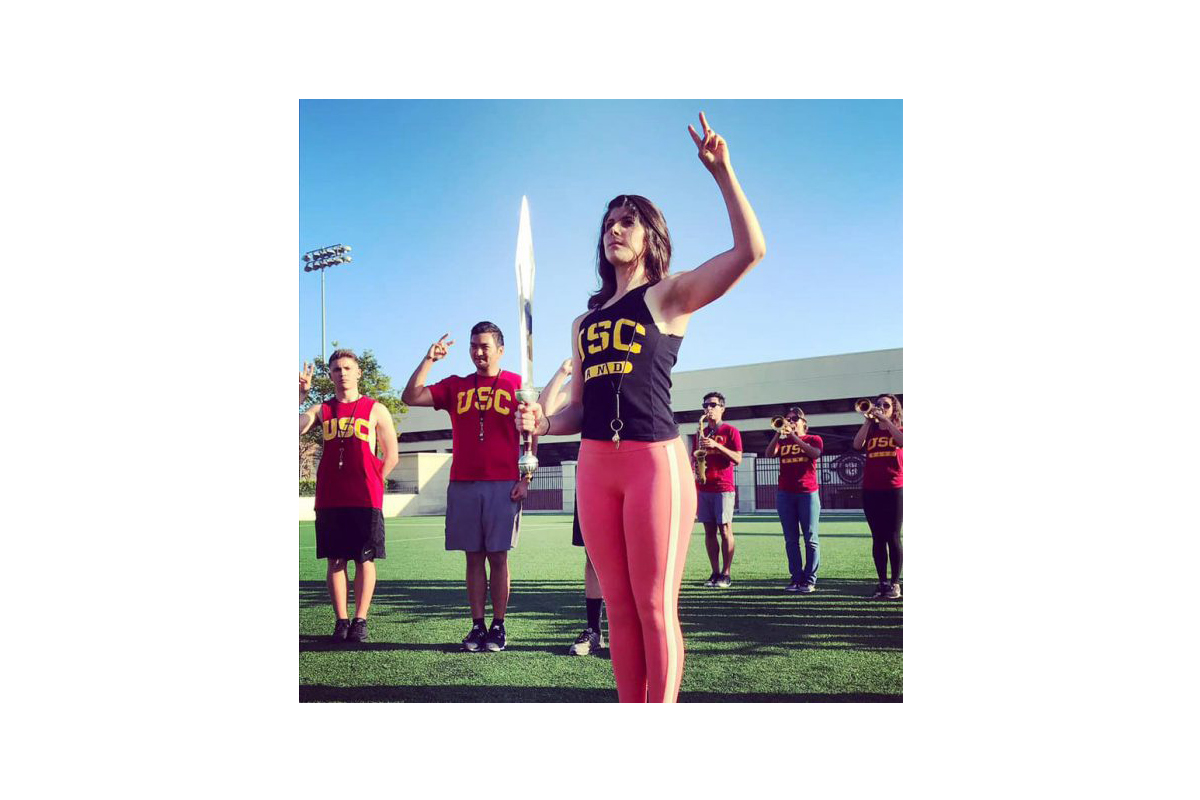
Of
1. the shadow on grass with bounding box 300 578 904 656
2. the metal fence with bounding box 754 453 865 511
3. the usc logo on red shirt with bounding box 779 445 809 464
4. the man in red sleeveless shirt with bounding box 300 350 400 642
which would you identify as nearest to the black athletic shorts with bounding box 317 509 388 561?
the man in red sleeveless shirt with bounding box 300 350 400 642

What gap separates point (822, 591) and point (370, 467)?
3384 mm

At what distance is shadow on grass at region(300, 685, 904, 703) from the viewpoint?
3.15 metres

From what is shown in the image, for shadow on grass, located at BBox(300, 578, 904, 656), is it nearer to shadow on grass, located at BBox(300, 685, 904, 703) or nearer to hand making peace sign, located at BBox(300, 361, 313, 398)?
shadow on grass, located at BBox(300, 685, 904, 703)

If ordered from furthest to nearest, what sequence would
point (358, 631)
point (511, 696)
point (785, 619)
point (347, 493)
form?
1. point (785, 619)
2. point (347, 493)
3. point (358, 631)
4. point (511, 696)

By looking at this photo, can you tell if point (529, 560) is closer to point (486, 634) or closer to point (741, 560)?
point (741, 560)

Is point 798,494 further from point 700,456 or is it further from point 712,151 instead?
point 712,151

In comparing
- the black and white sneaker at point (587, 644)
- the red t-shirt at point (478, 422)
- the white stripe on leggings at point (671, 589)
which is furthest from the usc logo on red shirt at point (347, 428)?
the white stripe on leggings at point (671, 589)

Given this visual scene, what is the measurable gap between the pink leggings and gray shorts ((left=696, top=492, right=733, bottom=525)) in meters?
3.72

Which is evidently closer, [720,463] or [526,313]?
[526,313]

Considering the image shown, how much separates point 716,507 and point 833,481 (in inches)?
498

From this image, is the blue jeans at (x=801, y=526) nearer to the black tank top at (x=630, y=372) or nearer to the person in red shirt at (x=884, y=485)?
the person in red shirt at (x=884, y=485)

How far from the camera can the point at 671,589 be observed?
7.57ft

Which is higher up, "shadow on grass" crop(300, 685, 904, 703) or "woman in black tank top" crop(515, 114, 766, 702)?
"woman in black tank top" crop(515, 114, 766, 702)

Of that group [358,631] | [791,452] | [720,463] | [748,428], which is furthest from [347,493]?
[748,428]
